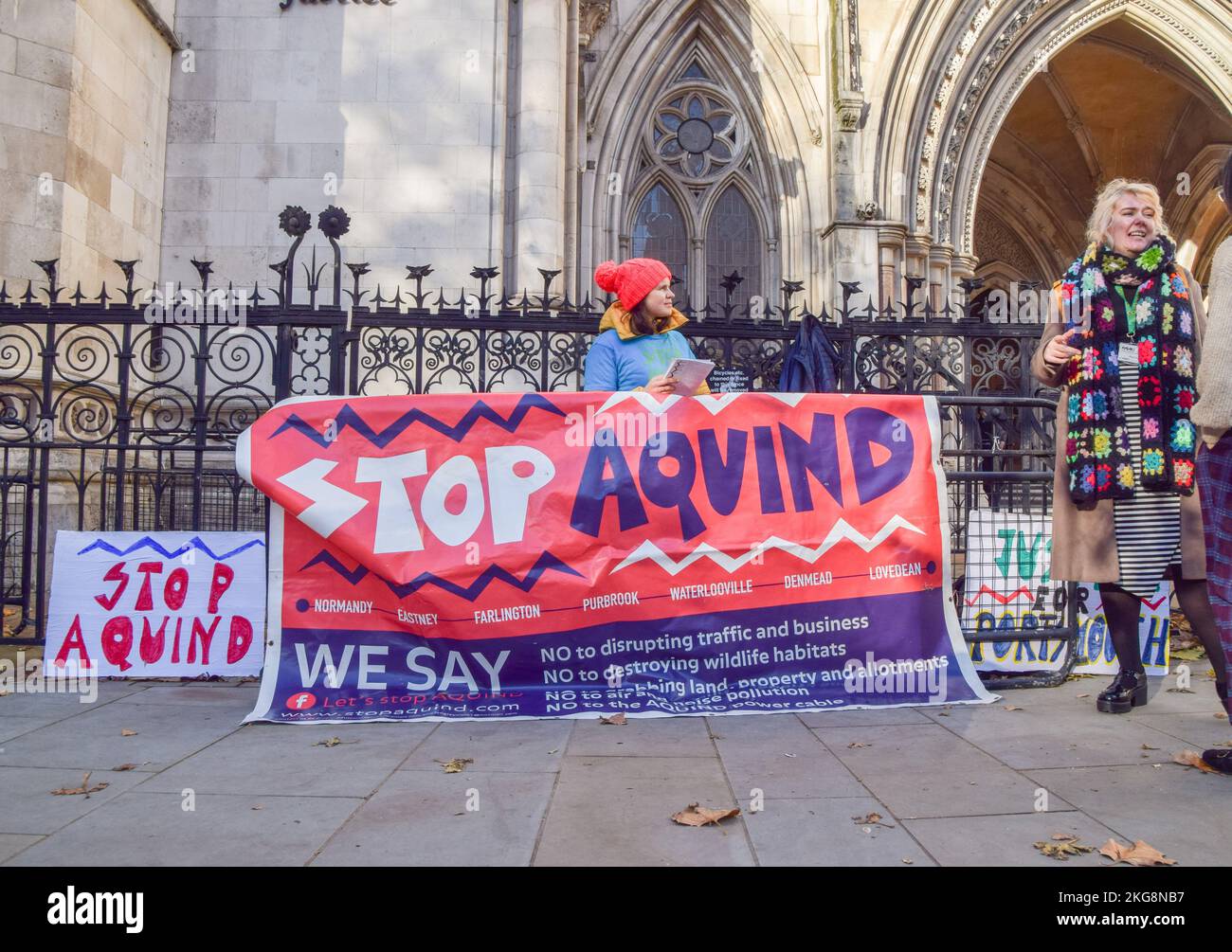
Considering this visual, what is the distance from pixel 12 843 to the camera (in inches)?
105

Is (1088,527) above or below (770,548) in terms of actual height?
above

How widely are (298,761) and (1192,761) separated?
11.6 ft

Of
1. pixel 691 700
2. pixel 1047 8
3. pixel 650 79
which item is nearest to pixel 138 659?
pixel 691 700

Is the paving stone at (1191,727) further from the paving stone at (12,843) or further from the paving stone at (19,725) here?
the paving stone at (19,725)

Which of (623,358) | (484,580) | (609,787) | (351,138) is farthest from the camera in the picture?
(351,138)

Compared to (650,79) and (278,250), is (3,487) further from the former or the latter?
(650,79)

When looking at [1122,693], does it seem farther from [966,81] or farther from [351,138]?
[966,81]

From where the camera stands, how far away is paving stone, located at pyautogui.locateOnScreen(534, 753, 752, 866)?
257cm

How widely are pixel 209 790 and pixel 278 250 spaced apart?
8.33 meters

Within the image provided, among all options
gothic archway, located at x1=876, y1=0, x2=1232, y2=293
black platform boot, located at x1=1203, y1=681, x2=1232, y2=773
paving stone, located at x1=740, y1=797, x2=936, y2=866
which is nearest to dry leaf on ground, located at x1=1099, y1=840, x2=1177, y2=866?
paving stone, located at x1=740, y1=797, x2=936, y2=866

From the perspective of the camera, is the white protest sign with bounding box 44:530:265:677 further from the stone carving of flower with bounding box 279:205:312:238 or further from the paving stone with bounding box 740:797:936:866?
the paving stone with bounding box 740:797:936:866

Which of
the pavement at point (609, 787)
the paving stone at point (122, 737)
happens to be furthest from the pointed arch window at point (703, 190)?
the paving stone at point (122, 737)

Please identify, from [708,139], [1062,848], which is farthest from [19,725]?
[708,139]

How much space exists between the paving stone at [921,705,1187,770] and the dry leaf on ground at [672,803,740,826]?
1338 millimetres
